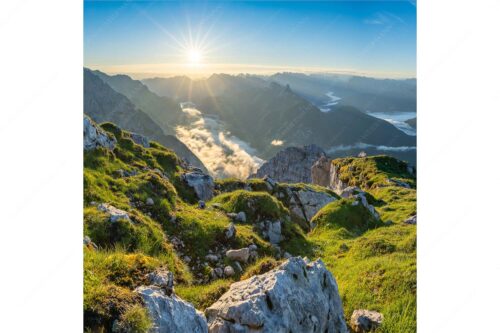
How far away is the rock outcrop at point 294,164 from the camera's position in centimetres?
9500

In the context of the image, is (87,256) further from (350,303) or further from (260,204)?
(260,204)

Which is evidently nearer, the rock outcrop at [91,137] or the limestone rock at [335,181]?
the rock outcrop at [91,137]

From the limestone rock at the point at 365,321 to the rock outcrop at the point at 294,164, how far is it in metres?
85.8

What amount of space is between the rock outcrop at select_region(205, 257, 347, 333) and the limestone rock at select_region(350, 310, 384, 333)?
50cm

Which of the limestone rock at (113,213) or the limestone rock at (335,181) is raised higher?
the limestone rock at (113,213)

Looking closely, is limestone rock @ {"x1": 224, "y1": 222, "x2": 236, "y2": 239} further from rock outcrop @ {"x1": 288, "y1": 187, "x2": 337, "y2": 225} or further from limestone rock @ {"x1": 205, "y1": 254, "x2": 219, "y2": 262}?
rock outcrop @ {"x1": 288, "y1": 187, "x2": 337, "y2": 225}

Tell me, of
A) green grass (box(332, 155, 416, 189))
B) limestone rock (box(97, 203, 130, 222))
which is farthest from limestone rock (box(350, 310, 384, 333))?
green grass (box(332, 155, 416, 189))

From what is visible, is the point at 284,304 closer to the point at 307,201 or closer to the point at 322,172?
the point at 307,201

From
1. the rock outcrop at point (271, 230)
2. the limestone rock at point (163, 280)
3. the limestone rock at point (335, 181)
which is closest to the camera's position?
the limestone rock at point (163, 280)

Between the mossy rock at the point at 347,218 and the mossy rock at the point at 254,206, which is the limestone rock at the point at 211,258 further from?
the mossy rock at the point at 347,218

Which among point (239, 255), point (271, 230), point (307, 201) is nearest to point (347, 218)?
point (271, 230)

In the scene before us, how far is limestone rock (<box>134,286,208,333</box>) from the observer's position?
461 cm

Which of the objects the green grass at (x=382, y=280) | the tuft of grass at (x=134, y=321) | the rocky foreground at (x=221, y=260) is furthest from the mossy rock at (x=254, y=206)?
the tuft of grass at (x=134, y=321)
